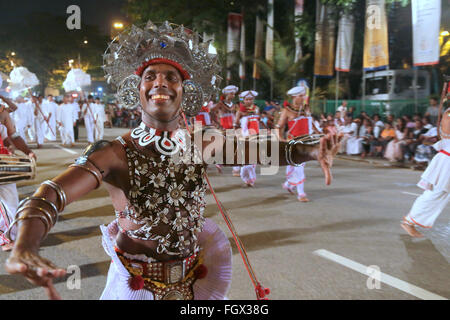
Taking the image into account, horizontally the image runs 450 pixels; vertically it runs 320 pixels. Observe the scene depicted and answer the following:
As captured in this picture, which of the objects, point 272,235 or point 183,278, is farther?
point 272,235

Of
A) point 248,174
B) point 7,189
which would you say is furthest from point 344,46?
point 7,189

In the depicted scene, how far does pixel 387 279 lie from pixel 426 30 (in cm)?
964

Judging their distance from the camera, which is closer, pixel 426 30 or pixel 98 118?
pixel 426 30

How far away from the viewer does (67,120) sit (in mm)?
17453

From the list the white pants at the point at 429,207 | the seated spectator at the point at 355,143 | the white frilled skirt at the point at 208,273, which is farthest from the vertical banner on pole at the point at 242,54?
the white frilled skirt at the point at 208,273

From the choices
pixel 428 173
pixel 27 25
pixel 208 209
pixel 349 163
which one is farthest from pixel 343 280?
pixel 27 25

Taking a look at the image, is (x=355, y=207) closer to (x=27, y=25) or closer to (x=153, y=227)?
(x=153, y=227)

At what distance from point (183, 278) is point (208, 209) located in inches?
189

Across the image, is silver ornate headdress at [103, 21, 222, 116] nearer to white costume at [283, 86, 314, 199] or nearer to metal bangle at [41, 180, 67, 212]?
metal bangle at [41, 180, 67, 212]

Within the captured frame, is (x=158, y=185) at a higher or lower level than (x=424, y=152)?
higher

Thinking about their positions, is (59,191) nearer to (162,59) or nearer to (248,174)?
(162,59)

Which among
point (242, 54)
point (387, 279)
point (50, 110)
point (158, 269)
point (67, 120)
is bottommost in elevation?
point (387, 279)
